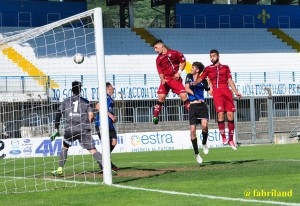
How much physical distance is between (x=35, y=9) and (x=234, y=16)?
14831mm

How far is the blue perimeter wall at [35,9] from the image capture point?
4453cm

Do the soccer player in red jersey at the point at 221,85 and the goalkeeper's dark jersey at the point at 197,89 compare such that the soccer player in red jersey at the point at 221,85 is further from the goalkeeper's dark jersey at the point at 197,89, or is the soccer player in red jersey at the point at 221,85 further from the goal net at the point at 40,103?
the goal net at the point at 40,103

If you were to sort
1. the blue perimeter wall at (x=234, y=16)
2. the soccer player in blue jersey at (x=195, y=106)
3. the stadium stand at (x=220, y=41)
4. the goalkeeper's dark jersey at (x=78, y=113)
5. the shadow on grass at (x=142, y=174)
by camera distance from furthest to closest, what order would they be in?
1. the blue perimeter wall at (x=234, y=16)
2. the stadium stand at (x=220, y=41)
3. the soccer player in blue jersey at (x=195, y=106)
4. the goalkeeper's dark jersey at (x=78, y=113)
5. the shadow on grass at (x=142, y=174)

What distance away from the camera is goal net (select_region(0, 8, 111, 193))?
1212 centimetres

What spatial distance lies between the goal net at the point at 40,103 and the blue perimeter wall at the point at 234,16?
8.88m

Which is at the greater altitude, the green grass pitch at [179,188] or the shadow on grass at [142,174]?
the green grass pitch at [179,188]

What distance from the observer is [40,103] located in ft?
94.3

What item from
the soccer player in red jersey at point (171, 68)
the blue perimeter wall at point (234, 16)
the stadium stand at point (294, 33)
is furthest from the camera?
the stadium stand at point (294, 33)

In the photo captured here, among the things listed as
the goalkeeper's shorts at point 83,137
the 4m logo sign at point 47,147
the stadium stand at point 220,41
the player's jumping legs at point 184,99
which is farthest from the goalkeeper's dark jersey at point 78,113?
the stadium stand at point 220,41

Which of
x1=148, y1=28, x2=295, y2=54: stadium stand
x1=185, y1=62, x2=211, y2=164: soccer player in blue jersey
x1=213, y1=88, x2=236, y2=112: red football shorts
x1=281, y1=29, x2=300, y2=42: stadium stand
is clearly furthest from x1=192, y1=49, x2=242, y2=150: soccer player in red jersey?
x1=281, y1=29, x2=300, y2=42: stadium stand

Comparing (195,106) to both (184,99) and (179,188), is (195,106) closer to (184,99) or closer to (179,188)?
(184,99)

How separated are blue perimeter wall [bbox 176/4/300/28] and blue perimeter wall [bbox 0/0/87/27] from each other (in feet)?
24.6

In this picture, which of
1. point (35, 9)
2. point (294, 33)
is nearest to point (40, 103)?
point (35, 9)

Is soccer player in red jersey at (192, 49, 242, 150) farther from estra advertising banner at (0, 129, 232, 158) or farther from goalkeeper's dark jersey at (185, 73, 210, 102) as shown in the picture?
estra advertising banner at (0, 129, 232, 158)
